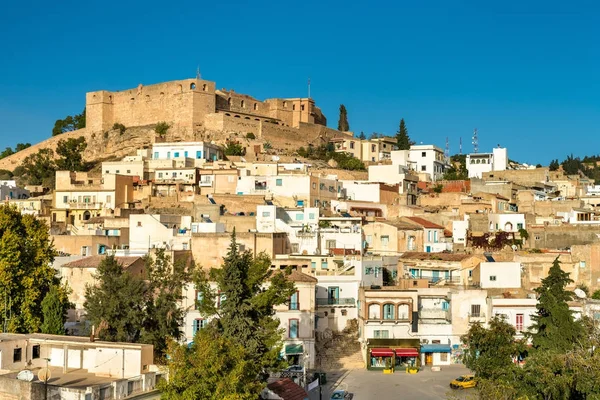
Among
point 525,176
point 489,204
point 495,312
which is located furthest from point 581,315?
point 525,176

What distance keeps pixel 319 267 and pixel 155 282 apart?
9080mm

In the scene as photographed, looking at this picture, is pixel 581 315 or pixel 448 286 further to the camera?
pixel 448 286

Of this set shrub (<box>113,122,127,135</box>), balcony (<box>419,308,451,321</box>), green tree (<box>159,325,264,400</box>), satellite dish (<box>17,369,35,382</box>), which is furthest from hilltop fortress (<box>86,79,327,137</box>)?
satellite dish (<box>17,369,35,382</box>)

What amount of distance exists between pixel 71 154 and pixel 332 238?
118 feet

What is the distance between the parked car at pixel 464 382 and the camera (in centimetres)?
2742

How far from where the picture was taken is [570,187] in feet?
205

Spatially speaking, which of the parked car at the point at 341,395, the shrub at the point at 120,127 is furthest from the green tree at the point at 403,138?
the parked car at the point at 341,395

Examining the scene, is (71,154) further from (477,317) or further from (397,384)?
(397,384)

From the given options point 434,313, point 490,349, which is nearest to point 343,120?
point 434,313

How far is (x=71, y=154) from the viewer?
69500 millimetres

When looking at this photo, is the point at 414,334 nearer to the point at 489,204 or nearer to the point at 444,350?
the point at 444,350

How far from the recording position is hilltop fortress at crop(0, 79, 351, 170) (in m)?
71.6

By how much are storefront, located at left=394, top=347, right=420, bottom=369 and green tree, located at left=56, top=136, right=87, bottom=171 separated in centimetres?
4059

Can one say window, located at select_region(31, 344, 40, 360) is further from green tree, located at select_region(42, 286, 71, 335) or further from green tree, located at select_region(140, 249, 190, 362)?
green tree, located at select_region(42, 286, 71, 335)
